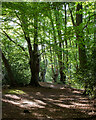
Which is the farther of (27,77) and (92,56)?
(27,77)

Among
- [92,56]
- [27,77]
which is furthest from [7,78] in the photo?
[92,56]

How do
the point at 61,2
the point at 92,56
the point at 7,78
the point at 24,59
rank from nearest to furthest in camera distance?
the point at 92,56 < the point at 61,2 < the point at 7,78 < the point at 24,59

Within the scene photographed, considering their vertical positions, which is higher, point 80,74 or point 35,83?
point 80,74

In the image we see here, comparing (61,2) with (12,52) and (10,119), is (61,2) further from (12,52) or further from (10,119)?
(12,52)

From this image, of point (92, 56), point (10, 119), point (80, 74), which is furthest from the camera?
point (80, 74)

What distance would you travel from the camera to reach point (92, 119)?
3.54 metres

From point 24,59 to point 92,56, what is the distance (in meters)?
7.67

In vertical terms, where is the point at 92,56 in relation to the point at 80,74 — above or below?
above

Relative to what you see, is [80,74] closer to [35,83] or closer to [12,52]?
[35,83]

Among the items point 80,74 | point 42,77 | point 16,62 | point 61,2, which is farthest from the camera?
point 42,77

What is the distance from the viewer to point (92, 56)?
4652mm

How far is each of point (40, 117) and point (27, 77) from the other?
23.9 feet

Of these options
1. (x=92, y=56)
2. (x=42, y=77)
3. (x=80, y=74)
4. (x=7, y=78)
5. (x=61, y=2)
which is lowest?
(x=42, y=77)

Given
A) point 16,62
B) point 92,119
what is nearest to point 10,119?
point 92,119
